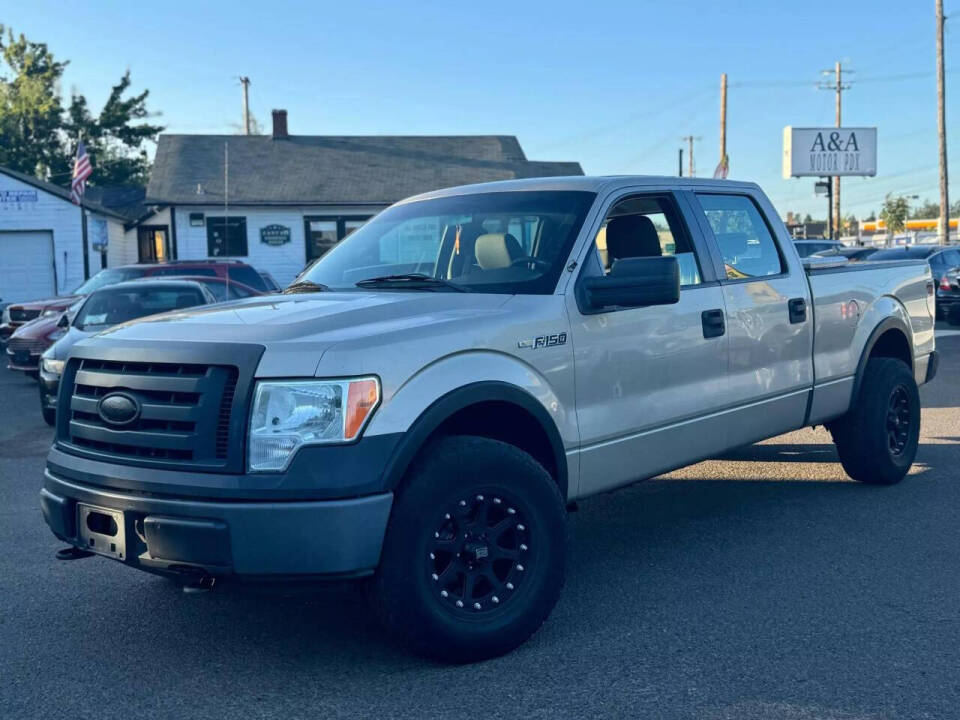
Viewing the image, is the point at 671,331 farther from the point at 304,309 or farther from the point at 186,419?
the point at 186,419

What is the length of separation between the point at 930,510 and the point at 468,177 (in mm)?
29947

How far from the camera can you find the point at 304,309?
426 cm

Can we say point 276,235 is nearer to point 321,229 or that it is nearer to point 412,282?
point 321,229

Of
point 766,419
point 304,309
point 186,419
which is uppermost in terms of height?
point 304,309

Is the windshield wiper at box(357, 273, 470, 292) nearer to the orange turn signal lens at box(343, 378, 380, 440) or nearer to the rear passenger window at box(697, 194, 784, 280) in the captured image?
the orange turn signal lens at box(343, 378, 380, 440)

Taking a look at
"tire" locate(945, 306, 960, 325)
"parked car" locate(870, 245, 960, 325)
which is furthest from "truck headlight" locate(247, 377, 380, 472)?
"tire" locate(945, 306, 960, 325)

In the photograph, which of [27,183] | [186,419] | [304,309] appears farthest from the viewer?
[27,183]

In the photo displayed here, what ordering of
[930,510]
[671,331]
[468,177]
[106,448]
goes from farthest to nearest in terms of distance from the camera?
[468,177]
[930,510]
[671,331]
[106,448]

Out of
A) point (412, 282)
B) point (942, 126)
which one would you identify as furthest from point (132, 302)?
point (942, 126)

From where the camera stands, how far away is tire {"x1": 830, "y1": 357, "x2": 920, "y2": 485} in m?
6.60

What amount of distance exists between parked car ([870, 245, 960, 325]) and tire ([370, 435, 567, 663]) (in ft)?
52.9

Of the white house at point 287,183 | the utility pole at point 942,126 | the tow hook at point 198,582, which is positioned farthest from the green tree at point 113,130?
the tow hook at point 198,582

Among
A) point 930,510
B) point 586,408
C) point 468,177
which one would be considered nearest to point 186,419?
point 586,408

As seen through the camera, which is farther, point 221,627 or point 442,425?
point 221,627
